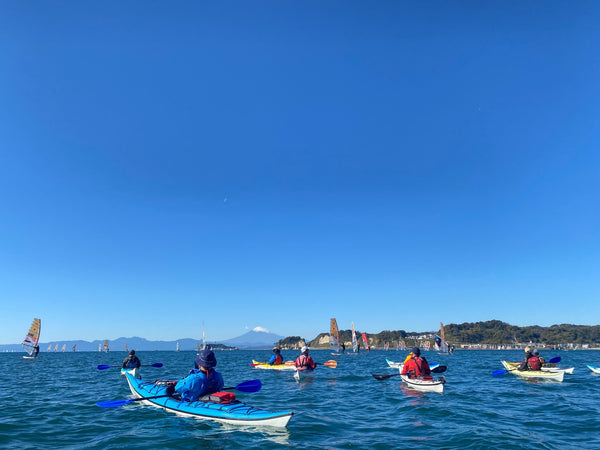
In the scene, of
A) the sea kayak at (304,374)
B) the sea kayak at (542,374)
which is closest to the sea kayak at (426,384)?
the sea kayak at (304,374)

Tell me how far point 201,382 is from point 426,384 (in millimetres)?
12295

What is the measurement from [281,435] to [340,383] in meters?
15.3

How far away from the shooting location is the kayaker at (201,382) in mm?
12594

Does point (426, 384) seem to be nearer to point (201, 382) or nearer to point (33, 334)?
point (201, 382)

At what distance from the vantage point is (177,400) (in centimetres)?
1320

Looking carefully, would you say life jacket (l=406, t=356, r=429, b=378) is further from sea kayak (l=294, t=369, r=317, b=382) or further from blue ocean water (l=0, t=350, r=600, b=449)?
sea kayak (l=294, t=369, r=317, b=382)

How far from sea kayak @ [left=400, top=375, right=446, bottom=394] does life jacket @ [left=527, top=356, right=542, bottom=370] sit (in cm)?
1101

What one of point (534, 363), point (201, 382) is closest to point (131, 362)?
point (201, 382)

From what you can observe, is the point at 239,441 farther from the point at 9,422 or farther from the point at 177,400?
the point at 9,422

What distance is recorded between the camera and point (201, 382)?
12820 mm

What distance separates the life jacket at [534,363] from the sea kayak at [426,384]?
36.1 feet

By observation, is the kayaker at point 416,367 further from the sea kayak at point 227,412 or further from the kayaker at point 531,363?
the sea kayak at point 227,412

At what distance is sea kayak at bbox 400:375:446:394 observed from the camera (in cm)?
1822

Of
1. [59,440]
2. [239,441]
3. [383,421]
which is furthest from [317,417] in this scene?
[59,440]
